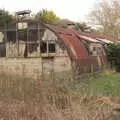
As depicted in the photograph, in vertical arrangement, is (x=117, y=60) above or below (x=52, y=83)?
below

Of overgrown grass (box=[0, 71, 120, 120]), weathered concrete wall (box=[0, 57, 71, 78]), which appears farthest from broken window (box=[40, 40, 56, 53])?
overgrown grass (box=[0, 71, 120, 120])

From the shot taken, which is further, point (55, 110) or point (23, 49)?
point (23, 49)

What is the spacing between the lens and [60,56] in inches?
1067

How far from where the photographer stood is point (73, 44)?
2773cm

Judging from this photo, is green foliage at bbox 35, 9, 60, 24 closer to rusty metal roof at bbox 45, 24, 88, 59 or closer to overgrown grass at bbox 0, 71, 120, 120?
rusty metal roof at bbox 45, 24, 88, 59

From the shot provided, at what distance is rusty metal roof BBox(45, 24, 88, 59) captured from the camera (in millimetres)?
26859

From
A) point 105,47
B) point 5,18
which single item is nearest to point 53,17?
point 5,18

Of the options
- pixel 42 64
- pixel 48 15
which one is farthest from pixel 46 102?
pixel 48 15

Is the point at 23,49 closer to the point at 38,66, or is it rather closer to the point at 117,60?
the point at 38,66

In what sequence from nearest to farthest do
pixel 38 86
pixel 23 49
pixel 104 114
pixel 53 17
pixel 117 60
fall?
pixel 104 114 → pixel 38 86 → pixel 23 49 → pixel 117 60 → pixel 53 17

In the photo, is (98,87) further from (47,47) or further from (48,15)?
(48,15)

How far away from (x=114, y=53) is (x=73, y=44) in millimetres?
8580

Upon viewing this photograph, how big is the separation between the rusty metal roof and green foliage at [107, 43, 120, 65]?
19.3ft

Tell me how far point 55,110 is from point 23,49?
21000 millimetres
